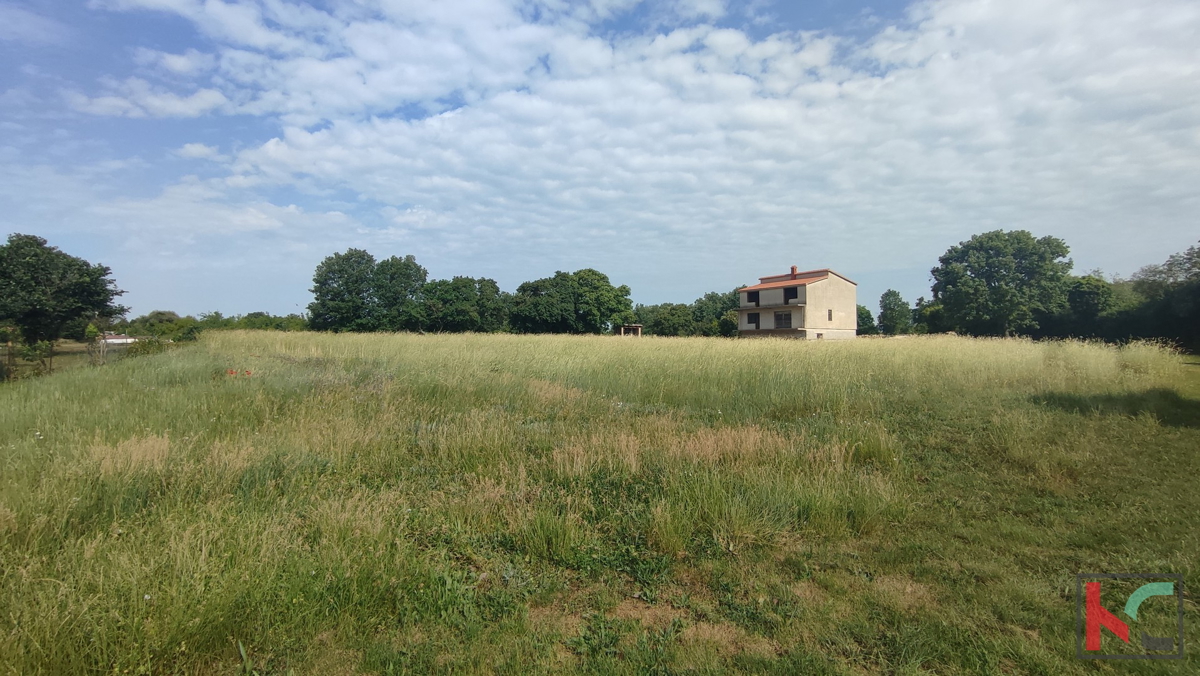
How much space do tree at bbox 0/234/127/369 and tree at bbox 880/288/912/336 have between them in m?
92.1

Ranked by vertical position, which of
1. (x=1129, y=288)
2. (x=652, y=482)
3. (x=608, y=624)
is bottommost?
(x=608, y=624)

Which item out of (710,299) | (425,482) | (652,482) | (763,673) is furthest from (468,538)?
(710,299)

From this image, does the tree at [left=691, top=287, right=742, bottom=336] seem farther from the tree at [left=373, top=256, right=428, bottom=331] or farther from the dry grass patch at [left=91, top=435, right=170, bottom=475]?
the dry grass patch at [left=91, top=435, right=170, bottom=475]

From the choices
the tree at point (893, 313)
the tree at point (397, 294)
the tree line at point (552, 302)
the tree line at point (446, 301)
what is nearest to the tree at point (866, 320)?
the tree at point (893, 313)

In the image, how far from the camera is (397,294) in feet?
155

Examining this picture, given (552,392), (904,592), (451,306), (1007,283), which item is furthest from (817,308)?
(904,592)

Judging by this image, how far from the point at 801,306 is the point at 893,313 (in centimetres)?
4565

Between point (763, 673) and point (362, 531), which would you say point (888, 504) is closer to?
point (763, 673)

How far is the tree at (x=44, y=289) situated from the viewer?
25625mm

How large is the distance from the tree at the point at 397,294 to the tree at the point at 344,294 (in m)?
0.66

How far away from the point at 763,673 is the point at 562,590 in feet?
4.44

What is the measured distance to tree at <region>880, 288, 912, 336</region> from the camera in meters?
82.2

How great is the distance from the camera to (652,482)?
4.79m

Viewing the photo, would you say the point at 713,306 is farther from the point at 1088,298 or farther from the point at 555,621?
the point at 555,621
